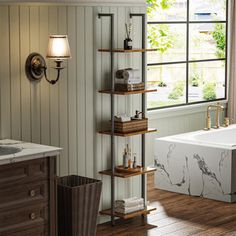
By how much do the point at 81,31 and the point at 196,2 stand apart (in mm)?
3043

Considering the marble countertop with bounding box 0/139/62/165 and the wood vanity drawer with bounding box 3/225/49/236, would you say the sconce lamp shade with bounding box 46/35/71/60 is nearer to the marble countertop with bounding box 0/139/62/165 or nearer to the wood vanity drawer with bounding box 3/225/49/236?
the marble countertop with bounding box 0/139/62/165

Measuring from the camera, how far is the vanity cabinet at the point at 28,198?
4383mm

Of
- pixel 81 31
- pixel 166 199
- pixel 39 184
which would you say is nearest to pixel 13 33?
pixel 81 31

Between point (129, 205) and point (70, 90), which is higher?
point (70, 90)

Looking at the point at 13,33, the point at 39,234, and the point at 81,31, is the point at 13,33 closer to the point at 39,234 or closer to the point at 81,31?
the point at 81,31

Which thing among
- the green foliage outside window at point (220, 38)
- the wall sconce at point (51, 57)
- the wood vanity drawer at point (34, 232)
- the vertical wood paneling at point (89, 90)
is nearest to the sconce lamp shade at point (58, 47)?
the wall sconce at point (51, 57)

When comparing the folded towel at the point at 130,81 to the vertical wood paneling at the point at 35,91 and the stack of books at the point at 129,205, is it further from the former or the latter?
the stack of books at the point at 129,205

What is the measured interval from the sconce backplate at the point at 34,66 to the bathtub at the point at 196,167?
208 centimetres

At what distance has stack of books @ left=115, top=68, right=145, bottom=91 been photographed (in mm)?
5543

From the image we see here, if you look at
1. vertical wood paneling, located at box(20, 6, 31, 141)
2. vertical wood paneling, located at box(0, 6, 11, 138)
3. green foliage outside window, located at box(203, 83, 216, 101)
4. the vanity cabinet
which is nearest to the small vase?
vertical wood paneling, located at box(20, 6, 31, 141)

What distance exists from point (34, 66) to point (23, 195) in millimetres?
1021

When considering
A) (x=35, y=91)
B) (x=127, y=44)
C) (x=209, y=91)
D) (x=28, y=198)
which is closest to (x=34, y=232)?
(x=28, y=198)

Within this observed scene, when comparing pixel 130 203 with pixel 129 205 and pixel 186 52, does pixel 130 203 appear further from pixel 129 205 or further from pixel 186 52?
pixel 186 52

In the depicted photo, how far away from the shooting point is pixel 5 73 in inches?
192
